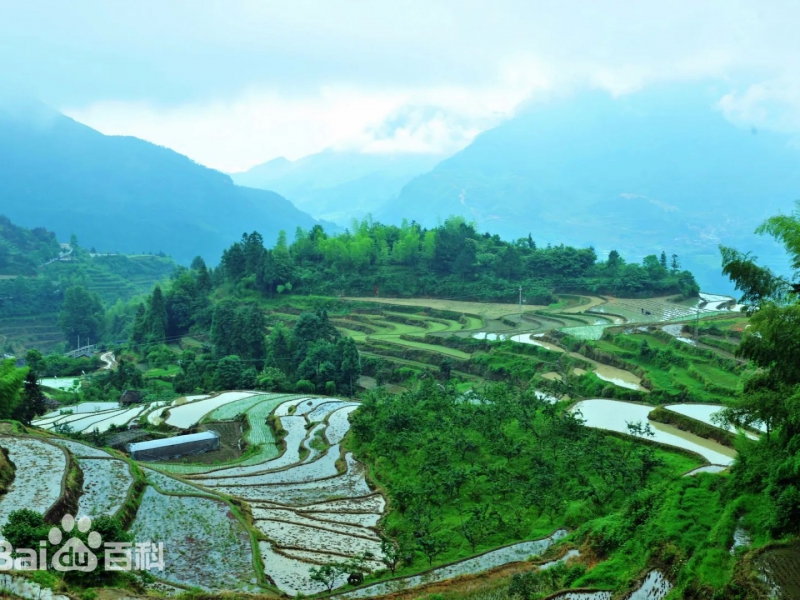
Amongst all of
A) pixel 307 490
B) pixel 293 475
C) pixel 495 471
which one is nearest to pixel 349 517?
pixel 307 490

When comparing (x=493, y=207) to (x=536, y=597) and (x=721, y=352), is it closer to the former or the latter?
(x=721, y=352)

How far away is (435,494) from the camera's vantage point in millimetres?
12078

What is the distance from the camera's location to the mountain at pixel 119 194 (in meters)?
144

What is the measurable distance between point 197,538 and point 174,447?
879 cm

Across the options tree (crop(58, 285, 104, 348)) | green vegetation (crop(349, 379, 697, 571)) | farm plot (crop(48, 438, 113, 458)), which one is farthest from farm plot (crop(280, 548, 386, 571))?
tree (crop(58, 285, 104, 348))

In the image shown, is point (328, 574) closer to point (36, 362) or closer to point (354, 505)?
point (354, 505)

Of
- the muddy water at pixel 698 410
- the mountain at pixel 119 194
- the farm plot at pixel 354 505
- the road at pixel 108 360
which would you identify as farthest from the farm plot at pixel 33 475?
the mountain at pixel 119 194

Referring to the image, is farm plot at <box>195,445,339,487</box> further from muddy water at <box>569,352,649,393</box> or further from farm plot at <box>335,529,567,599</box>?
muddy water at <box>569,352,649,393</box>

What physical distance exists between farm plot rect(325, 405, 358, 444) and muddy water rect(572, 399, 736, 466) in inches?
267

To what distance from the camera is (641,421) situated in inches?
567

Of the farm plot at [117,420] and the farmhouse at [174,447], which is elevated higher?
the farmhouse at [174,447]

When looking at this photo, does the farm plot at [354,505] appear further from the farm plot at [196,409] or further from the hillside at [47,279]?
the hillside at [47,279]

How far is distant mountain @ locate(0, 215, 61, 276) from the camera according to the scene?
214ft

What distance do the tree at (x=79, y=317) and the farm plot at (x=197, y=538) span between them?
151ft
